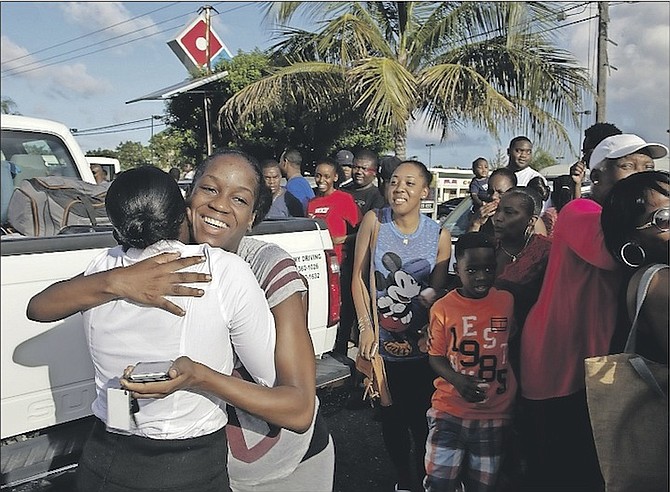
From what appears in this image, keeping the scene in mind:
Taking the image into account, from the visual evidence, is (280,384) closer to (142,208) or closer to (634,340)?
(142,208)

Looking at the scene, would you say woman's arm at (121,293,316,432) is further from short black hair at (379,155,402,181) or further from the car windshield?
the car windshield

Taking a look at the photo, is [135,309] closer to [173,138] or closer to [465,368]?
[465,368]

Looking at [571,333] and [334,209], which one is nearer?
[571,333]

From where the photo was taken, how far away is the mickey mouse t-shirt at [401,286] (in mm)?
3125

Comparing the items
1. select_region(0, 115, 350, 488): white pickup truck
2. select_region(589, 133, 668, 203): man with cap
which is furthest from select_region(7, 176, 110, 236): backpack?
select_region(589, 133, 668, 203): man with cap

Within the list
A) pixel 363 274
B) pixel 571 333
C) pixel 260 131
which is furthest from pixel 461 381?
pixel 260 131

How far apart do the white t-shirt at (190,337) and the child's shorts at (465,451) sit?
4.32ft

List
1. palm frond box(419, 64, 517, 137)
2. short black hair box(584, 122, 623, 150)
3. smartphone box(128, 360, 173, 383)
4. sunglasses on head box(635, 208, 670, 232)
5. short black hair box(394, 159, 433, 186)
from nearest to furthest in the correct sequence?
1. smartphone box(128, 360, 173, 383)
2. sunglasses on head box(635, 208, 670, 232)
3. short black hair box(394, 159, 433, 186)
4. short black hair box(584, 122, 623, 150)
5. palm frond box(419, 64, 517, 137)

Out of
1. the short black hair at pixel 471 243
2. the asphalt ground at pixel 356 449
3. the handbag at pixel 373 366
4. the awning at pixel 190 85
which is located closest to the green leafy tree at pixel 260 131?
the awning at pixel 190 85

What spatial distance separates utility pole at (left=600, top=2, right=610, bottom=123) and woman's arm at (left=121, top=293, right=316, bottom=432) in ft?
39.8

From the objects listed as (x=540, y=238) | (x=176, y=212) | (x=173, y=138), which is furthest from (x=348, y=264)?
(x=173, y=138)

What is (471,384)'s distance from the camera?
263cm

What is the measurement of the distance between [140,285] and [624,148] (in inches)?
74.5

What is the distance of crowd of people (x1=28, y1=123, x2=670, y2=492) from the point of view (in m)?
1.54
